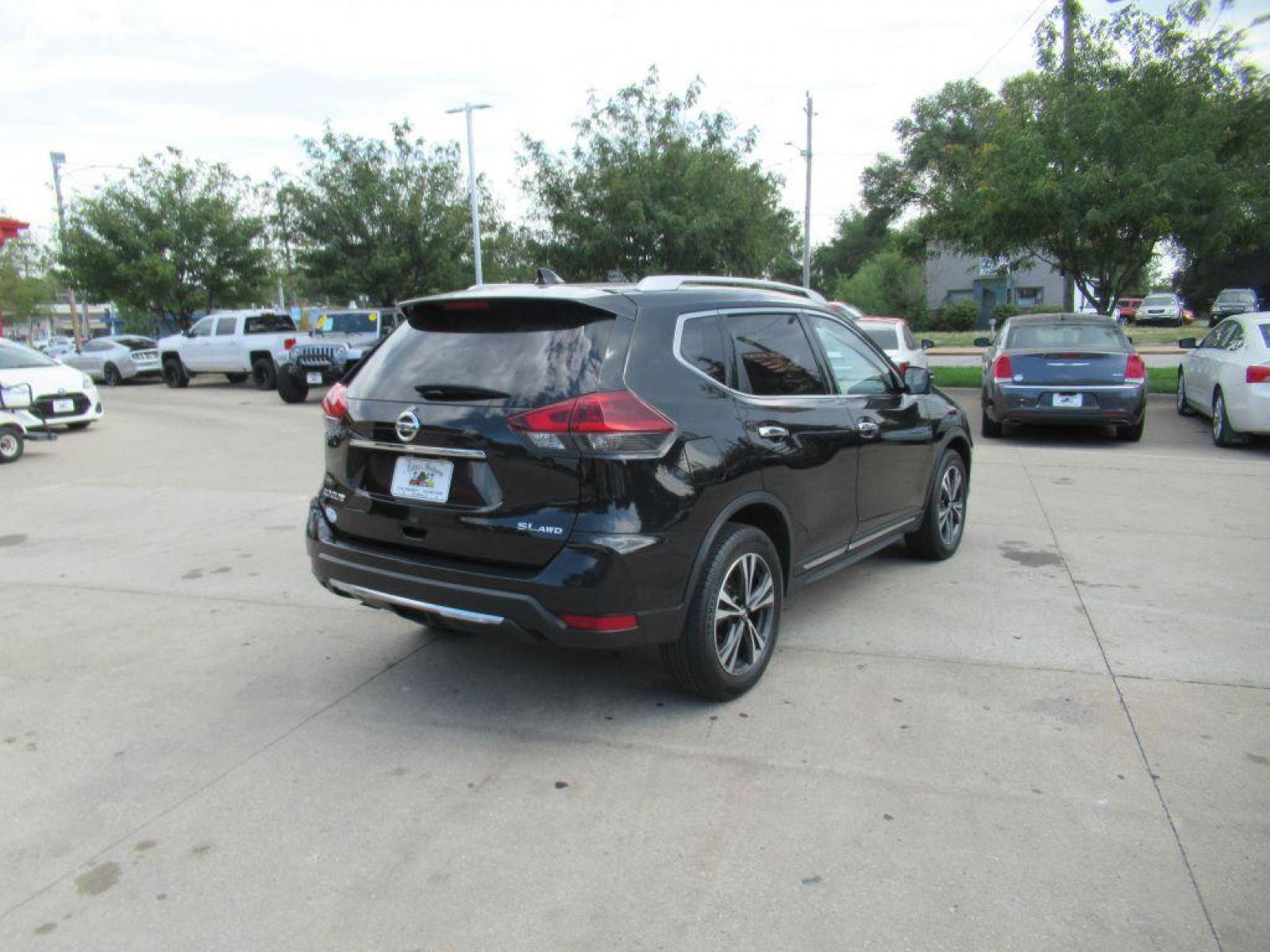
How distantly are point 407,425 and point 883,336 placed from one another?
11277 millimetres

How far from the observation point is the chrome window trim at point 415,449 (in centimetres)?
366

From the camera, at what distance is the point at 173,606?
5.55 meters

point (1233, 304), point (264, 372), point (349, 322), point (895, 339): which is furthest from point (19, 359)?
point (1233, 304)

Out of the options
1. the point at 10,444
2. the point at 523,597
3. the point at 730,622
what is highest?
the point at 523,597

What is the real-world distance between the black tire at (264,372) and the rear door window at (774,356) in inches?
770

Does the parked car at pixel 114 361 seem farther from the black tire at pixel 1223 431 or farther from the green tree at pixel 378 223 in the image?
the black tire at pixel 1223 431

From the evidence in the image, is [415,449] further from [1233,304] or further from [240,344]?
[1233,304]

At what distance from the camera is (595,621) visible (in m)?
3.56

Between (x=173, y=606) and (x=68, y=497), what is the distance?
4.46 meters

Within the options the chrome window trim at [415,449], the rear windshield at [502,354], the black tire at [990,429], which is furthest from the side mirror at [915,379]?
the black tire at [990,429]

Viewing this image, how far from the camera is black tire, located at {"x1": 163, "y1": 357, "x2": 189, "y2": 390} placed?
2456cm

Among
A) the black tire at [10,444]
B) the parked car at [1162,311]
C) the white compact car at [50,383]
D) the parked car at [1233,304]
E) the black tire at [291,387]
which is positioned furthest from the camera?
the parked car at [1162,311]

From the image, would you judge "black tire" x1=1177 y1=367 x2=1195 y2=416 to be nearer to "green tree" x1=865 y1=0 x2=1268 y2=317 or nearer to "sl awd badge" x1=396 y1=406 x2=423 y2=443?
"green tree" x1=865 y1=0 x2=1268 y2=317

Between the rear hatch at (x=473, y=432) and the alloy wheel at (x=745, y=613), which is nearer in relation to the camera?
the rear hatch at (x=473, y=432)
